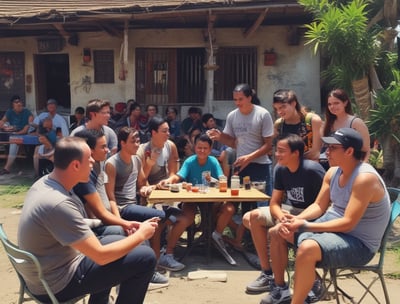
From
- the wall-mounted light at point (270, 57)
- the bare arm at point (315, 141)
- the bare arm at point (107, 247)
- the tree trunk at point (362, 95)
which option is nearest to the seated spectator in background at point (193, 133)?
the wall-mounted light at point (270, 57)

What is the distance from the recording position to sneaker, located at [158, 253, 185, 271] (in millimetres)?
4633

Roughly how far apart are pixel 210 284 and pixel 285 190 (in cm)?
109

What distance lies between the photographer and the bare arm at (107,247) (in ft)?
8.57

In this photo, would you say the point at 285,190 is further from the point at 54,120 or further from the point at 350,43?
the point at 54,120

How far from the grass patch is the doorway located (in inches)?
132

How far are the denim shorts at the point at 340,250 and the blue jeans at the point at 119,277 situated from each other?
110 centimetres

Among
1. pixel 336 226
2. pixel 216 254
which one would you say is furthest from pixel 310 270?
pixel 216 254

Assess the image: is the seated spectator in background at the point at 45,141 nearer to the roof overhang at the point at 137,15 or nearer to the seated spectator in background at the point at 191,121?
the roof overhang at the point at 137,15

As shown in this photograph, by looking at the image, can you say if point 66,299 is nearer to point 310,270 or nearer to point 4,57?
point 310,270

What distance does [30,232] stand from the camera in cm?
264

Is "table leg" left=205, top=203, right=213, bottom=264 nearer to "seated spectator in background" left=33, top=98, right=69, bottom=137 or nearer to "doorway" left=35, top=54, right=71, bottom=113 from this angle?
"seated spectator in background" left=33, top=98, right=69, bottom=137

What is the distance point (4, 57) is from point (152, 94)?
3.64 metres

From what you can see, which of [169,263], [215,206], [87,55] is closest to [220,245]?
[215,206]

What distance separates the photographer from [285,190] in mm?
4145
